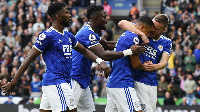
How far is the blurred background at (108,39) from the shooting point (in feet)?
52.4

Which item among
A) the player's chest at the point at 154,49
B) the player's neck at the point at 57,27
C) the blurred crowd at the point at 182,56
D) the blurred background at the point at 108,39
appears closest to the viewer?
the player's neck at the point at 57,27

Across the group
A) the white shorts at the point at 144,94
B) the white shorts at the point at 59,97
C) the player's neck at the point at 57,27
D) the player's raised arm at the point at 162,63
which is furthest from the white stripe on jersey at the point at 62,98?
the player's raised arm at the point at 162,63

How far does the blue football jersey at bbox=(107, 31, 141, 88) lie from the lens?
776cm

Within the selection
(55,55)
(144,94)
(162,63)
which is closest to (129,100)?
(144,94)

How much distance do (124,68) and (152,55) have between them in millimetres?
671

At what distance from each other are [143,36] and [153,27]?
0.37m

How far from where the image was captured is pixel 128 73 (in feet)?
25.6

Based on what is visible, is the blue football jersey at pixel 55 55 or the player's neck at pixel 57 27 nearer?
the blue football jersey at pixel 55 55

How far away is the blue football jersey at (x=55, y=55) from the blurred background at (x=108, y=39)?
6944mm

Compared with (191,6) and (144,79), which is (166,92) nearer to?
(191,6)

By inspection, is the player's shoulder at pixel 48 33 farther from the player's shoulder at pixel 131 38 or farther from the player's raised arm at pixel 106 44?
the player's raised arm at pixel 106 44

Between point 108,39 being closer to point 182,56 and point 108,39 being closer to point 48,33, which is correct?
point 182,56

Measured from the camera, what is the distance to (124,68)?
7.83m

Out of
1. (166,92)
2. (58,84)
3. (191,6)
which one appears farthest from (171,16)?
(58,84)
